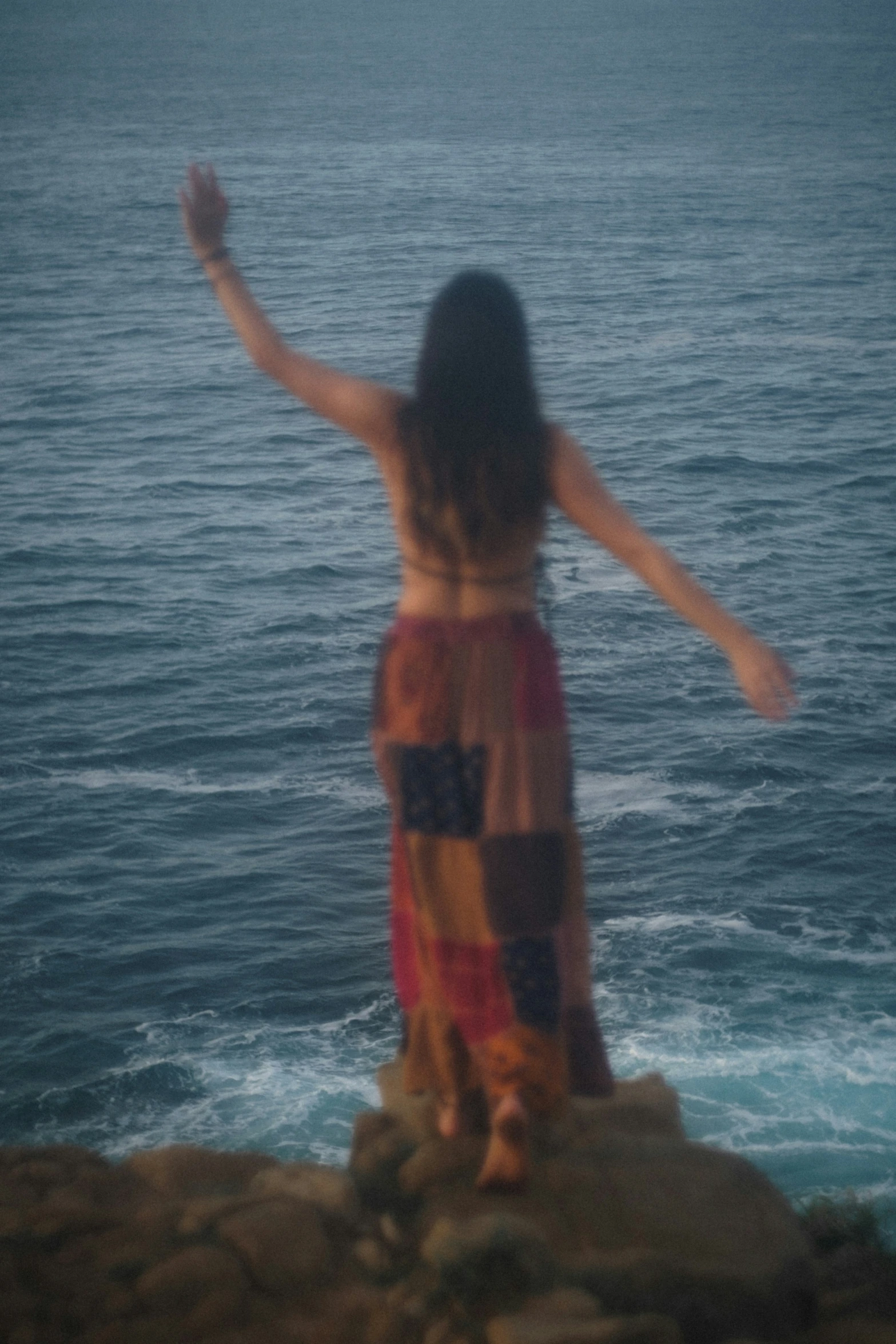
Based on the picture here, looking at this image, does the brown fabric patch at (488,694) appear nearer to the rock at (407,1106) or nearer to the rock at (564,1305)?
the rock at (407,1106)

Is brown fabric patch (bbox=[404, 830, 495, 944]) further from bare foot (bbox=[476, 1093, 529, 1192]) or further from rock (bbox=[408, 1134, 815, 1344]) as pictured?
rock (bbox=[408, 1134, 815, 1344])

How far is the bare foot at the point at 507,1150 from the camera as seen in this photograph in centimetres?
557

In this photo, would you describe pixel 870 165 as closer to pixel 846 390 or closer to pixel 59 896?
pixel 846 390

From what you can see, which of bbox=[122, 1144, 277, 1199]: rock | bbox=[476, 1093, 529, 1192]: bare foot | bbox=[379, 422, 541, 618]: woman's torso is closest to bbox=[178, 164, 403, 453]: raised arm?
bbox=[379, 422, 541, 618]: woman's torso

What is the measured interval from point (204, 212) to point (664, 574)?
79.7 inches

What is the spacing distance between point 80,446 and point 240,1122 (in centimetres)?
3892

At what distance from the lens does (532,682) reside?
5238 millimetres

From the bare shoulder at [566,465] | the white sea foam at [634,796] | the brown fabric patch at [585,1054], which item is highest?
the bare shoulder at [566,465]

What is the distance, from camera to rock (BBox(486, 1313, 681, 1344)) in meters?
5.44

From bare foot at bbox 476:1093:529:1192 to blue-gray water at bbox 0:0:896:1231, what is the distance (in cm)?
1380

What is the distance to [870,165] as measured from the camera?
10781cm

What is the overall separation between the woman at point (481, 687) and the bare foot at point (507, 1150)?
11 mm

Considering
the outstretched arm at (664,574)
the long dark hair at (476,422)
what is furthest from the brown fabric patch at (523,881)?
the long dark hair at (476,422)

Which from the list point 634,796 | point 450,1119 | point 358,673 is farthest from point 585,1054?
point 358,673
